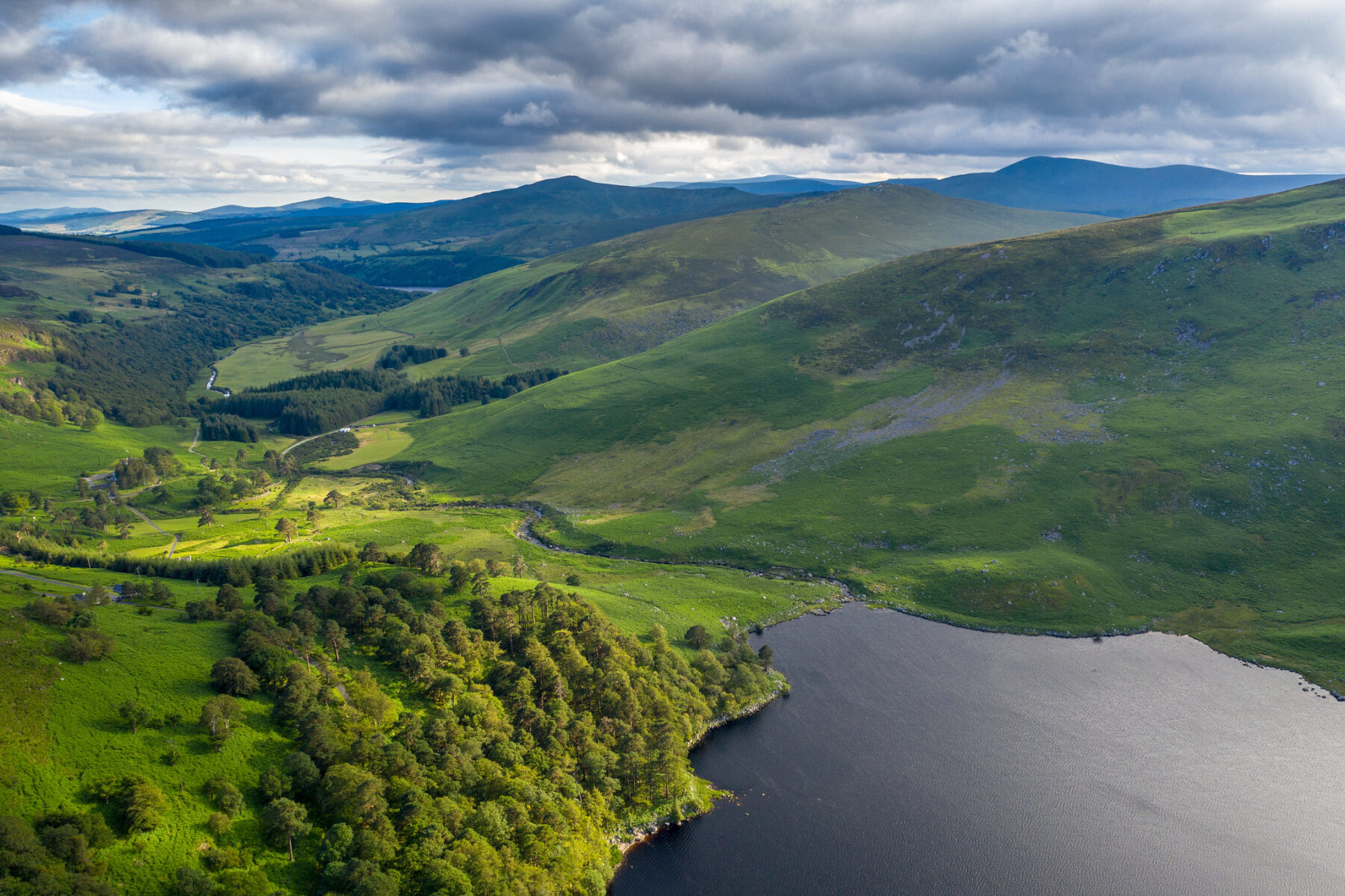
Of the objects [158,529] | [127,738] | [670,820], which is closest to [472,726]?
[670,820]

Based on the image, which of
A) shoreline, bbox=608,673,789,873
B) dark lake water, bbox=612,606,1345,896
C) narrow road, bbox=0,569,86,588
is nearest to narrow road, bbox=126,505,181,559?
narrow road, bbox=0,569,86,588

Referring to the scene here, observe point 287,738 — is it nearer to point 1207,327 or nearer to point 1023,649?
point 1023,649

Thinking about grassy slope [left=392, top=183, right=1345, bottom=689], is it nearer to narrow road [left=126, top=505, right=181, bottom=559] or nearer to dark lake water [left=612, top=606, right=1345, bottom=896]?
dark lake water [left=612, top=606, right=1345, bottom=896]

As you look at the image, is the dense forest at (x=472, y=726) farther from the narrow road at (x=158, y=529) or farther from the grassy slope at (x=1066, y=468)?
the narrow road at (x=158, y=529)

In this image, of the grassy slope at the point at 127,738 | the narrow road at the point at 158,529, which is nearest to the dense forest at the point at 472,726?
the grassy slope at the point at 127,738

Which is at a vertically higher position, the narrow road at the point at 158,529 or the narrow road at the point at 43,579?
the narrow road at the point at 43,579

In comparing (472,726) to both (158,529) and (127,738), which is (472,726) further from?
(158,529)
